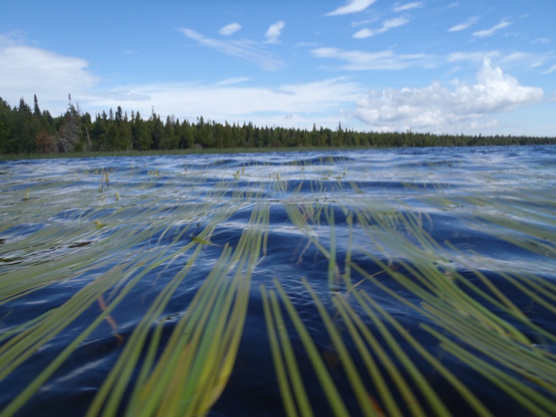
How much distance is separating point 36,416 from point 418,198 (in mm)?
3667

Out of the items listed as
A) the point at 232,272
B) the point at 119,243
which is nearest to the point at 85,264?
the point at 119,243

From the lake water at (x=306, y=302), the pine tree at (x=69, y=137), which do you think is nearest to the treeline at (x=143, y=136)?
the pine tree at (x=69, y=137)

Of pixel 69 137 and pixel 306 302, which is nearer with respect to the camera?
pixel 306 302

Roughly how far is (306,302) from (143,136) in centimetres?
5221

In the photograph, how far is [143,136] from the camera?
48406 millimetres

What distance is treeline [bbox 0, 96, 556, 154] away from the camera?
40.4 m

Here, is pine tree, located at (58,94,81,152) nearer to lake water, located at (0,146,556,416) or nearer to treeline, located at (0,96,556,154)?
treeline, located at (0,96,556,154)

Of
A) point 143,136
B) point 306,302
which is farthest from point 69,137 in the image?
point 306,302

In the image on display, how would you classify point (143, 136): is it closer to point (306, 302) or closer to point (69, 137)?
point (69, 137)

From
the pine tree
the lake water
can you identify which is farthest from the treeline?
the lake water

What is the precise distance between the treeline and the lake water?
4502cm

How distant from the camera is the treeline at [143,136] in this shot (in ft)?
132

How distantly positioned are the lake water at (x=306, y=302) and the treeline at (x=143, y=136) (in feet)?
148

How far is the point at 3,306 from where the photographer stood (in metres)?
1.36
